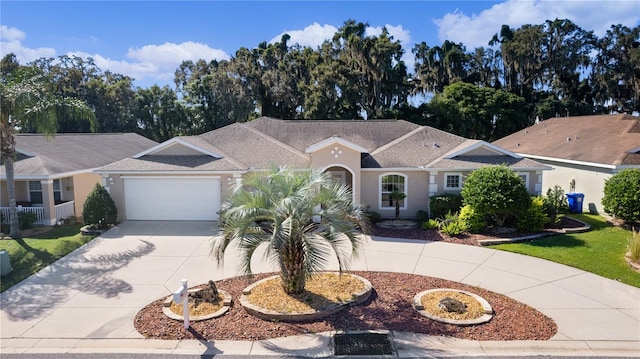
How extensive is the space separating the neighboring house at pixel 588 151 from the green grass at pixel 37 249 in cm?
2083

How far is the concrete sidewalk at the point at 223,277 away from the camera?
7.34m

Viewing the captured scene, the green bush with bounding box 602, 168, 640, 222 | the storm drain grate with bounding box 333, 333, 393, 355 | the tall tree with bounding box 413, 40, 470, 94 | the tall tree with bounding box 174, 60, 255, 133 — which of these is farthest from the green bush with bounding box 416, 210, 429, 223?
the tall tree with bounding box 413, 40, 470, 94

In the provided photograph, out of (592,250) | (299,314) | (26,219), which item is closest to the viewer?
(299,314)

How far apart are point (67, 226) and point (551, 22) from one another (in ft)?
158

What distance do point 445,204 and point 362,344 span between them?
10.2m

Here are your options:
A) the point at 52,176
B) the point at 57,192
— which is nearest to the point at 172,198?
the point at 52,176

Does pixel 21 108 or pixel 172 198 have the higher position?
pixel 21 108

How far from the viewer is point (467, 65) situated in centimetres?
4781

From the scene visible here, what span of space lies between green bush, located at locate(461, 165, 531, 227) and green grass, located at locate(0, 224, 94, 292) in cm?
1378

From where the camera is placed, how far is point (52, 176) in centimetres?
1675

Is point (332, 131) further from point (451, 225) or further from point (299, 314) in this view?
point (299, 314)

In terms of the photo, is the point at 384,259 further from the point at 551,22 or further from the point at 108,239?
the point at 551,22

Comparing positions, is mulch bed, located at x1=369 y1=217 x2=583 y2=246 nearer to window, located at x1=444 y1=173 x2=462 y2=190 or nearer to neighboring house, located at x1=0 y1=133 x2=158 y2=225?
window, located at x1=444 y1=173 x2=462 y2=190

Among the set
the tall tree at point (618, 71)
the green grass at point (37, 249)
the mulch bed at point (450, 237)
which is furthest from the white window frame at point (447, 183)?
the tall tree at point (618, 71)
